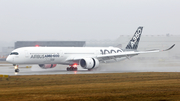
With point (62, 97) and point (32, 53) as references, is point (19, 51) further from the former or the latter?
point (62, 97)

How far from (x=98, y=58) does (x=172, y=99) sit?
31.4 metres

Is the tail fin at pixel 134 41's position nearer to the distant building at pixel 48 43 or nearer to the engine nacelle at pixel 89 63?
the engine nacelle at pixel 89 63

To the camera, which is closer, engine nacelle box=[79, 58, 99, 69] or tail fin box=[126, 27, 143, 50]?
engine nacelle box=[79, 58, 99, 69]

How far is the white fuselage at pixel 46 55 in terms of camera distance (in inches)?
1603

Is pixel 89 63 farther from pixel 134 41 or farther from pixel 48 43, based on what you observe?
pixel 48 43

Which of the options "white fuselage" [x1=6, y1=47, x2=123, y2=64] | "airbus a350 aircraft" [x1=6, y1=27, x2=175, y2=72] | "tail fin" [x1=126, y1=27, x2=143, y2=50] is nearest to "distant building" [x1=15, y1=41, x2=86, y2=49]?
"tail fin" [x1=126, y1=27, x2=143, y2=50]

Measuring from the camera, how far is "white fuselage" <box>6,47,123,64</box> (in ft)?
134

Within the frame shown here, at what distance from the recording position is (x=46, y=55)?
42812mm

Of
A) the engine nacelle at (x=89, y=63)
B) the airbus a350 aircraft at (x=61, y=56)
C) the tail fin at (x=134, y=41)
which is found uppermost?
the tail fin at (x=134, y=41)

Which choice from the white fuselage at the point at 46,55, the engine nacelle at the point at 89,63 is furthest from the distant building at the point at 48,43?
the engine nacelle at the point at 89,63

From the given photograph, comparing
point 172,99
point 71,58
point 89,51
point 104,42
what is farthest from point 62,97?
point 104,42

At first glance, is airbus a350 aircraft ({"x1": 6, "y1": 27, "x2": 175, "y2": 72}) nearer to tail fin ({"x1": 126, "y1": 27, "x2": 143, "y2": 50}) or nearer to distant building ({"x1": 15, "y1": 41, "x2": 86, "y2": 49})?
tail fin ({"x1": 126, "y1": 27, "x2": 143, "y2": 50})

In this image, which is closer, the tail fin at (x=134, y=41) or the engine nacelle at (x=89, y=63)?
the engine nacelle at (x=89, y=63)

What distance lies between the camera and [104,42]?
Result: 369ft
